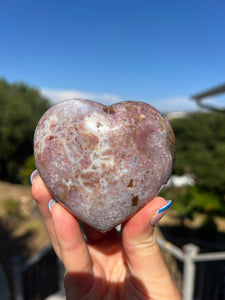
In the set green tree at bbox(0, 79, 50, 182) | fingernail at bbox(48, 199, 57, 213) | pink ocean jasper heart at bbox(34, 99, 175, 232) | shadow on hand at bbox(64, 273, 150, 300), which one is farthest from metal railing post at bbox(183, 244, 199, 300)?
green tree at bbox(0, 79, 50, 182)

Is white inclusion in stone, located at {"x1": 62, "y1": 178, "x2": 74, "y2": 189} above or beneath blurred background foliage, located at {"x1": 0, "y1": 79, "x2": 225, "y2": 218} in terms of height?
above

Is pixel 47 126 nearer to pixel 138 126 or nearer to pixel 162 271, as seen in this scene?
pixel 138 126

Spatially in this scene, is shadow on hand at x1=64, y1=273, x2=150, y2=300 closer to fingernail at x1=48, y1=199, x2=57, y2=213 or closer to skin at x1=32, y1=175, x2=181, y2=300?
skin at x1=32, y1=175, x2=181, y2=300

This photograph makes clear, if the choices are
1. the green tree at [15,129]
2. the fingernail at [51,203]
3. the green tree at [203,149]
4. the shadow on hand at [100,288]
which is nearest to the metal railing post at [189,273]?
the shadow on hand at [100,288]

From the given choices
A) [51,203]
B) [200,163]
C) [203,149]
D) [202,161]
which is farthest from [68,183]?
[203,149]

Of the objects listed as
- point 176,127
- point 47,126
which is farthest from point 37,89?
point 47,126

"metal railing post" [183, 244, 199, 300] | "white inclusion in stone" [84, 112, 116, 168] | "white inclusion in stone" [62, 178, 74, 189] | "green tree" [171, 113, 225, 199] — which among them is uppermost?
"white inclusion in stone" [84, 112, 116, 168]

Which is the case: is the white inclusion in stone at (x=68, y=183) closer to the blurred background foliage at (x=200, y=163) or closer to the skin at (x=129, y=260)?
the skin at (x=129, y=260)
